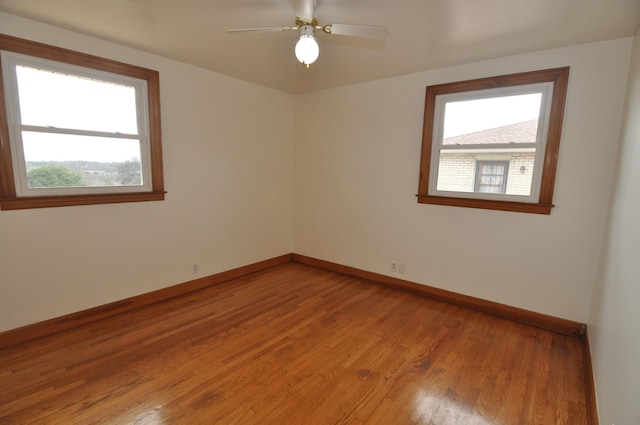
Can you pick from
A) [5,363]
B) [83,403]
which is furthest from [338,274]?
[5,363]

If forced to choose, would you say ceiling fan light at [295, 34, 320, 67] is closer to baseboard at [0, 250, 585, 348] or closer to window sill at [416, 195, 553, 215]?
window sill at [416, 195, 553, 215]

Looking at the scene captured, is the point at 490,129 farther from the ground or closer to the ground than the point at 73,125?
farther from the ground

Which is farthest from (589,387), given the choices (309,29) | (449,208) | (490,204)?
(309,29)

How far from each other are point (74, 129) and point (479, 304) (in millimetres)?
4229

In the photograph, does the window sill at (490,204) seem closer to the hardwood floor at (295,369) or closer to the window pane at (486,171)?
the window pane at (486,171)

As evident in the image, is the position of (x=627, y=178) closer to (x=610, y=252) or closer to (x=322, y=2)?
(x=610, y=252)

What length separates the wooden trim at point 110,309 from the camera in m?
2.42

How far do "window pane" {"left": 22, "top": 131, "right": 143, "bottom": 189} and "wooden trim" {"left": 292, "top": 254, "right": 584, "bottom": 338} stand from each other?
281cm

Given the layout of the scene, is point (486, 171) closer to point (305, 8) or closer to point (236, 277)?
point (305, 8)

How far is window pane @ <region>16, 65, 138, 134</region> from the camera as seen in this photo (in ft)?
7.84

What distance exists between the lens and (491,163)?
304cm

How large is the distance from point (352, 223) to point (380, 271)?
0.74 m

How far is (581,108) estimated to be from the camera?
2.56m

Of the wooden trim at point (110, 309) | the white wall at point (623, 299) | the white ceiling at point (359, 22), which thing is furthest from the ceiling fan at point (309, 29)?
the wooden trim at point (110, 309)
